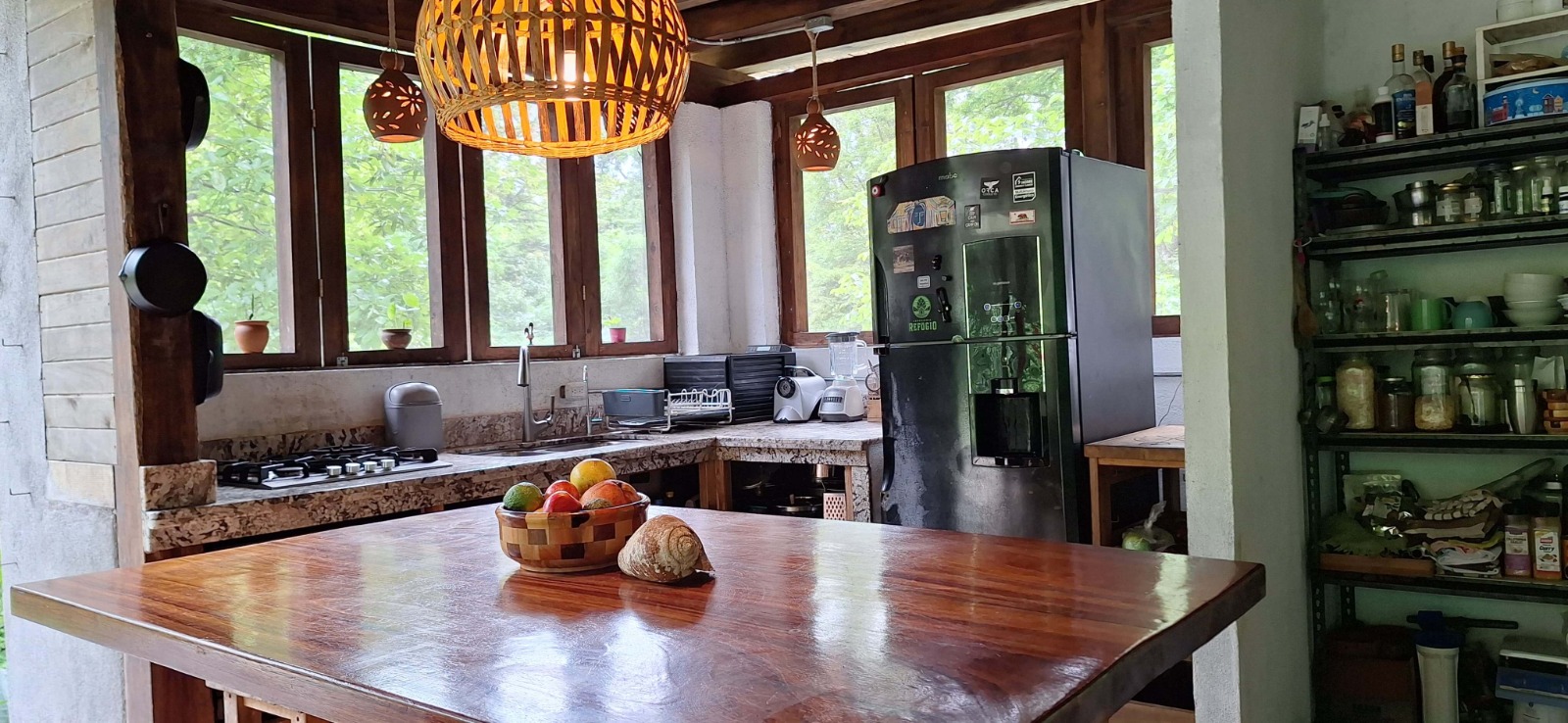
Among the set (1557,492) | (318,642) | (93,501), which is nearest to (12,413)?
(93,501)

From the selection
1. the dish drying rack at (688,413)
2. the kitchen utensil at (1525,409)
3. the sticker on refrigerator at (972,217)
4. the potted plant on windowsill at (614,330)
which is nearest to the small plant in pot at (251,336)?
the dish drying rack at (688,413)

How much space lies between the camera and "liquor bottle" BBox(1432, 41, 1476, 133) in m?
2.63

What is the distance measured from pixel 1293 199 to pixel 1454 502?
0.91 meters

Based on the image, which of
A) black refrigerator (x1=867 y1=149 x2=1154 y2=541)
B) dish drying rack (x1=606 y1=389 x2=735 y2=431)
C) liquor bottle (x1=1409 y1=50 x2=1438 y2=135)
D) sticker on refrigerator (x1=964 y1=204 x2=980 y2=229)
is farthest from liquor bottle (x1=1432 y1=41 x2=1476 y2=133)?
dish drying rack (x1=606 y1=389 x2=735 y2=431)

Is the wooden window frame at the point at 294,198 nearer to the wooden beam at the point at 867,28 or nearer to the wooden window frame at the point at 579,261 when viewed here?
the wooden window frame at the point at 579,261

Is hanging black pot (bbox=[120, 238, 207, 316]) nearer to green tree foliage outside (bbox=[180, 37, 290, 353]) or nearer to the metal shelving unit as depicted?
green tree foliage outside (bbox=[180, 37, 290, 353])

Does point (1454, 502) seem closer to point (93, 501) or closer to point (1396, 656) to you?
point (1396, 656)

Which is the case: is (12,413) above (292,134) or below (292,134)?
below

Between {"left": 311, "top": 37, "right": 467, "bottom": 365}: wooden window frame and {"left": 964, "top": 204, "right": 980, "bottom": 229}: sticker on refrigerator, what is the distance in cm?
194

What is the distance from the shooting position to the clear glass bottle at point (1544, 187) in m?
2.54

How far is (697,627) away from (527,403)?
2760 millimetres

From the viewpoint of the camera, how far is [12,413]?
9.63ft

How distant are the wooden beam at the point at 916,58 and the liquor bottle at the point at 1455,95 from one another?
1451 millimetres

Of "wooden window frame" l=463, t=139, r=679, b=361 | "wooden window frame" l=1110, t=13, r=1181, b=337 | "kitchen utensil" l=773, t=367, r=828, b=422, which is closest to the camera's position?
Answer: "wooden window frame" l=1110, t=13, r=1181, b=337
